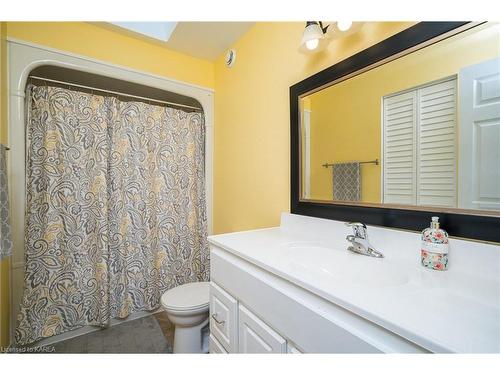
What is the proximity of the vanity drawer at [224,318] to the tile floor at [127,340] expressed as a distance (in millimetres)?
707

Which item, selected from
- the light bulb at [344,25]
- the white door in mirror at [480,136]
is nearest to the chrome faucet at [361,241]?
the white door in mirror at [480,136]

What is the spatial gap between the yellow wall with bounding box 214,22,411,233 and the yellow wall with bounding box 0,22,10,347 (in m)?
1.44

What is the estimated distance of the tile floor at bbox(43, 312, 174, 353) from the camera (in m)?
1.48

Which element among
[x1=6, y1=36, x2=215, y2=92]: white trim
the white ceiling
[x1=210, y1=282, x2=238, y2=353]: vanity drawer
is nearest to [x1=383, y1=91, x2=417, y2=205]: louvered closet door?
[x1=210, y1=282, x2=238, y2=353]: vanity drawer

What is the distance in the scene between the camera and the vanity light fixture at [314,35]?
3.42 ft

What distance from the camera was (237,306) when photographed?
0.90m

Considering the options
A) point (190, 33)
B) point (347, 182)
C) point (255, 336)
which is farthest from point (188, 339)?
point (190, 33)

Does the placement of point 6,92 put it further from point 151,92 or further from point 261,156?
point 261,156

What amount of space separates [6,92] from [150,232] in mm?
1292

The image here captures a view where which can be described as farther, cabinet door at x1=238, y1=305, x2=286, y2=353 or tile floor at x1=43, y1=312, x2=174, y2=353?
tile floor at x1=43, y1=312, x2=174, y2=353

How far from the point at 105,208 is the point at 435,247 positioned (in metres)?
1.96

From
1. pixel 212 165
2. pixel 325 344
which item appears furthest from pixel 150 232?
pixel 325 344

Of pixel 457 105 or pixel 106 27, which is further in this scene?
pixel 106 27

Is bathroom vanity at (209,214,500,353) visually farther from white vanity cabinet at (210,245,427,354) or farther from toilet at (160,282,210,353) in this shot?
toilet at (160,282,210,353)
